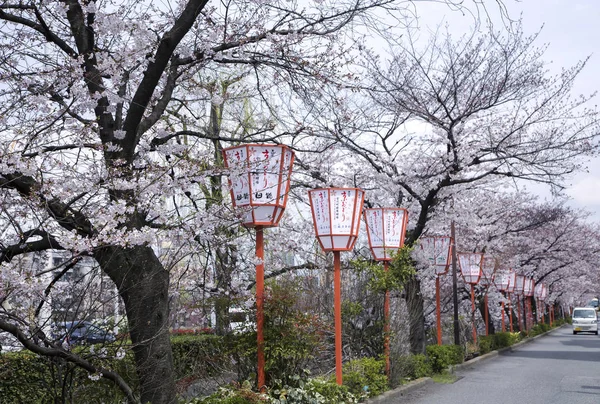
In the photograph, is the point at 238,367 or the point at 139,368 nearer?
the point at 139,368

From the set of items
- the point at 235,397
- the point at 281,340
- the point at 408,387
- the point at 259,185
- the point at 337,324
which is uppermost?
the point at 259,185

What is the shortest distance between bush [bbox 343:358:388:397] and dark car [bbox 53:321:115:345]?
16.5 feet

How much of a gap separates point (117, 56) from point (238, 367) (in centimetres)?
461

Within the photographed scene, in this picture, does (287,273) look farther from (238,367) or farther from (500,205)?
(500,205)

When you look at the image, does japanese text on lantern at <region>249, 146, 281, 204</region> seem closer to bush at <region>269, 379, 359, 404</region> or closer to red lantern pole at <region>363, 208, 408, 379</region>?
bush at <region>269, 379, 359, 404</region>

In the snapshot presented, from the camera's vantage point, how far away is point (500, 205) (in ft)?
85.1

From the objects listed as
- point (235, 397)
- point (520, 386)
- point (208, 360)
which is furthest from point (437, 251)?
point (235, 397)

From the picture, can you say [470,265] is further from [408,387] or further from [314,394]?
[314,394]

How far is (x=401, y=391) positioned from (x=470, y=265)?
476 inches

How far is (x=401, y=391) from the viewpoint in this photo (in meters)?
11.5

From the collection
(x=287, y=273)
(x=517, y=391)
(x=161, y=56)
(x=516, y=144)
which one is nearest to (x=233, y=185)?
(x=161, y=56)

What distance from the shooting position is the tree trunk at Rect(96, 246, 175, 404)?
6.38 metres

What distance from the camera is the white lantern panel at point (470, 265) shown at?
74.2ft

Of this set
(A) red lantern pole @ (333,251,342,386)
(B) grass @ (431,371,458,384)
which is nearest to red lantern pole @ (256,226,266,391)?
(A) red lantern pole @ (333,251,342,386)
